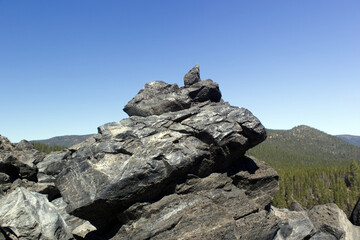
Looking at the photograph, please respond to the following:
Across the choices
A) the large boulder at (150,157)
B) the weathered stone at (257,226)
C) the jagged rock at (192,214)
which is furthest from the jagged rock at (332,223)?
the jagged rock at (192,214)

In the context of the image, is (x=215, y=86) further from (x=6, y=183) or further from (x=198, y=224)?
(x=6, y=183)

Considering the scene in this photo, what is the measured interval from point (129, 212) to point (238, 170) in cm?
1312

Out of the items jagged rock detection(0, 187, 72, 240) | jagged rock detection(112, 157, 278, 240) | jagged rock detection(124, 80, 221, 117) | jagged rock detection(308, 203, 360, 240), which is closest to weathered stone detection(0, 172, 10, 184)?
jagged rock detection(0, 187, 72, 240)

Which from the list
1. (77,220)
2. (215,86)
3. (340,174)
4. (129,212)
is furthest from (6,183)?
(340,174)

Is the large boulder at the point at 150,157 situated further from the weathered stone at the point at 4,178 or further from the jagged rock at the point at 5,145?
the jagged rock at the point at 5,145

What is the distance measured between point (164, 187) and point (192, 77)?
711 inches

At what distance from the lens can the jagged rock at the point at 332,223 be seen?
32.7 metres

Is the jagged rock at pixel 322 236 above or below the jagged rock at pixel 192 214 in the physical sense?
below

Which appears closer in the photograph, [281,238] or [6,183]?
[281,238]

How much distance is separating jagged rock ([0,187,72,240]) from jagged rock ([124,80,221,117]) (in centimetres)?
1491

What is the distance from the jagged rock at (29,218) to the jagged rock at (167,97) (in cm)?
1491

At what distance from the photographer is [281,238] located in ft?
85.9

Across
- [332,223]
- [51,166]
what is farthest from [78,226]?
[332,223]

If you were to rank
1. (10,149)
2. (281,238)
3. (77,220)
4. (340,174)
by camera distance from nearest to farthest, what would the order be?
(281,238), (77,220), (10,149), (340,174)
